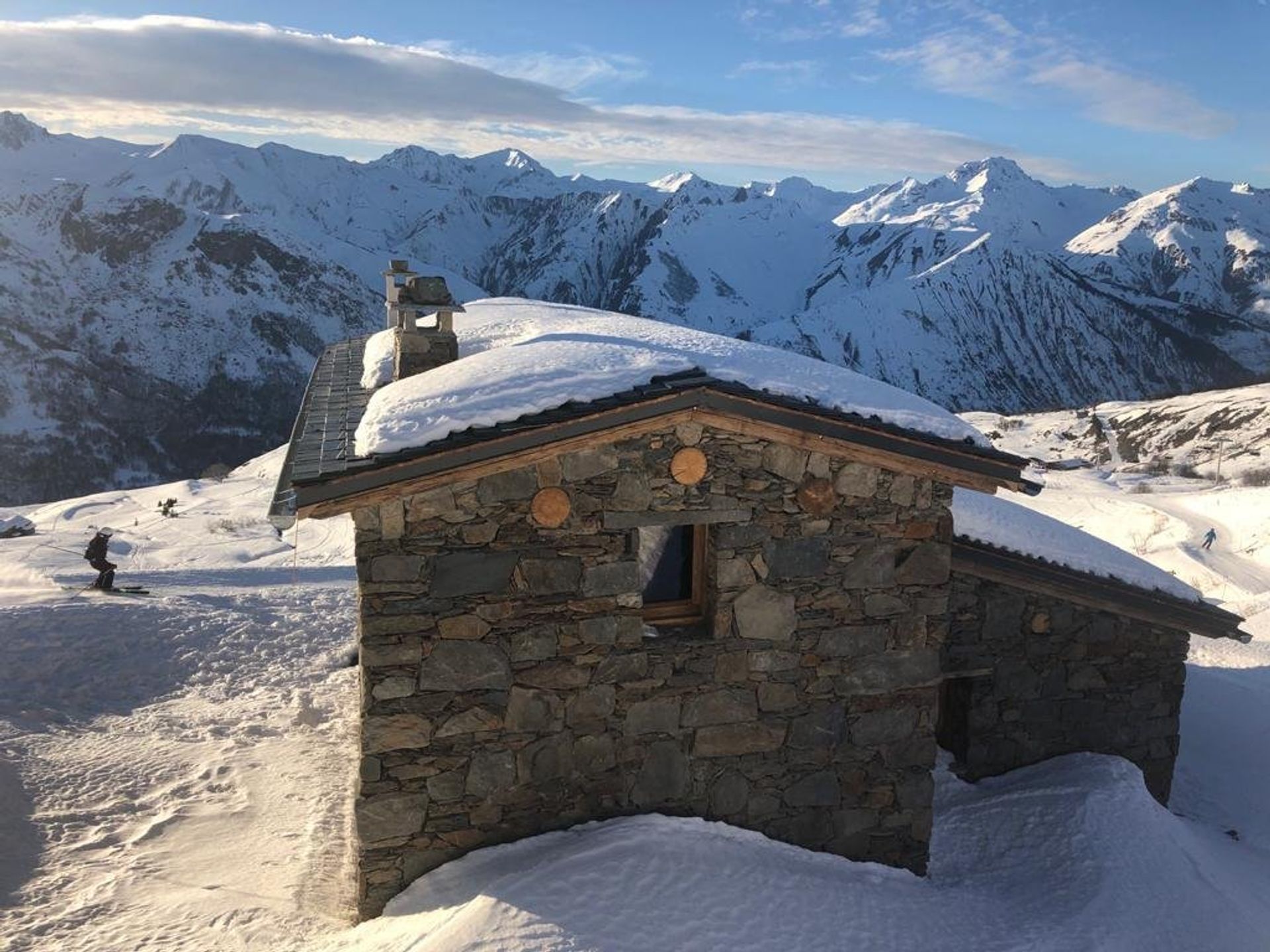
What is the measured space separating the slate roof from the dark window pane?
5.03 ft

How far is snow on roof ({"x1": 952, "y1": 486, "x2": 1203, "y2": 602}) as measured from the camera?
29.3 ft

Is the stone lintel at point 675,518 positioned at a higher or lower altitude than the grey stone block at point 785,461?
lower

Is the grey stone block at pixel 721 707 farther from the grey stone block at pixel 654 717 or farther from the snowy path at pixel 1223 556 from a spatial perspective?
the snowy path at pixel 1223 556

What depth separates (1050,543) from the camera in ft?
30.7

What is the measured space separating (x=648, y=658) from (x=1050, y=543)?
16.0 ft

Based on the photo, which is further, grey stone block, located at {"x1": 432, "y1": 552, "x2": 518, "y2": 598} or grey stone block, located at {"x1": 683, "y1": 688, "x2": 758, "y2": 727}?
A: grey stone block, located at {"x1": 683, "y1": 688, "x2": 758, "y2": 727}

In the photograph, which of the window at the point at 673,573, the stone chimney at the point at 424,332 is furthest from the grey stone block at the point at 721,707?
the stone chimney at the point at 424,332

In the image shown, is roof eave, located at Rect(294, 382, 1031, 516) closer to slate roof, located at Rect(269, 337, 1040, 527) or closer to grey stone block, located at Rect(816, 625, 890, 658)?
slate roof, located at Rect(269, 337, 1040, 527)

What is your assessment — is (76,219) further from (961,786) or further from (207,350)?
(961,786)

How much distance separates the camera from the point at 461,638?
6.17 metres

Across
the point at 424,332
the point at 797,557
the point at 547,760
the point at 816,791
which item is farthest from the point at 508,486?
the point at 816,791

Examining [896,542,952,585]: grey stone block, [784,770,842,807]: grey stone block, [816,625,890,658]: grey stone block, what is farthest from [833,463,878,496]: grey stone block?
[784,770,842,807]: grey stone block

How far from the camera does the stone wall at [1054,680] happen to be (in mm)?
9078

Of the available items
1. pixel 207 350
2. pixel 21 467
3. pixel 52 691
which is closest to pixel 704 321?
pixel 207 350
